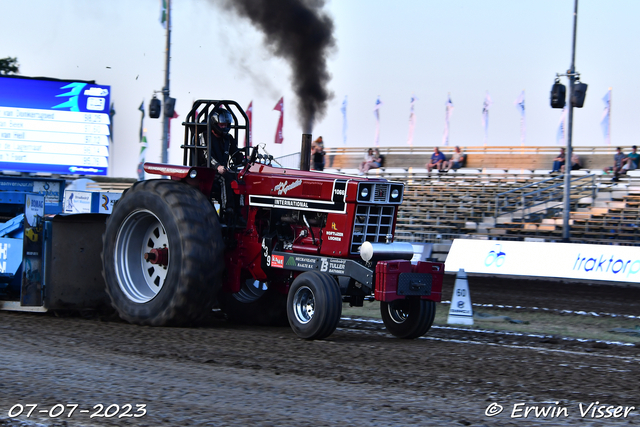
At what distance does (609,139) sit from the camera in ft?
102

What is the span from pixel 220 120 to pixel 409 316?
2730mm

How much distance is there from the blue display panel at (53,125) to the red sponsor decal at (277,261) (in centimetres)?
1221

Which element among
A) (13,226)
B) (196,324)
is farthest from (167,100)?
(196,324)

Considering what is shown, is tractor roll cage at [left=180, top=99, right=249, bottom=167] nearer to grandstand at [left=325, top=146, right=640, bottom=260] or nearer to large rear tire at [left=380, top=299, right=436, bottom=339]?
large rear tire at [left=380, top=299, right=436, bottom=339]

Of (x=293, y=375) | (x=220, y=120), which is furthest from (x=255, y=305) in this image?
(x=293, y=375)

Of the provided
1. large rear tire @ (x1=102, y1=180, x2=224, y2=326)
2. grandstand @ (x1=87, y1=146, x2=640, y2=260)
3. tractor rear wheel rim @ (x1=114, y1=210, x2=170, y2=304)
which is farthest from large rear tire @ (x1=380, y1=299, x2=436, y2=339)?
grandstand @ (x1=87, y1=146, x2=640, y2=260)

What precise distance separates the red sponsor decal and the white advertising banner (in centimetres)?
931

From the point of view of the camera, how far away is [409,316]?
7703 mm

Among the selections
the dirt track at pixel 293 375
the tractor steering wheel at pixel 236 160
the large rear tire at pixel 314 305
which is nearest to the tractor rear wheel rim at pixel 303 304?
the large rear tire at pixel 314 305

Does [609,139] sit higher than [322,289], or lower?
higher

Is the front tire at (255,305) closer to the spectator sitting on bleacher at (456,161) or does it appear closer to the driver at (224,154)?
the driver at (224,154)

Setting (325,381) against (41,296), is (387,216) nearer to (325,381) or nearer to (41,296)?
(325,381)

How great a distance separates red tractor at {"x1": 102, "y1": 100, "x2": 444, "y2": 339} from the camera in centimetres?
730

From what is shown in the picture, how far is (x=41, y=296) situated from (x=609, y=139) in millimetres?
26880
